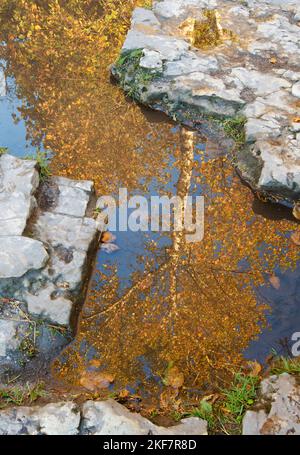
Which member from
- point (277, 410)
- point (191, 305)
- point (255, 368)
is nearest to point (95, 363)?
point (191, 305)

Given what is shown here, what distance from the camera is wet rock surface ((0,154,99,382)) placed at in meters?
4.02

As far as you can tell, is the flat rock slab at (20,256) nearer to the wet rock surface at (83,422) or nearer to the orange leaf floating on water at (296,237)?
the wet rock surface at (83,422)

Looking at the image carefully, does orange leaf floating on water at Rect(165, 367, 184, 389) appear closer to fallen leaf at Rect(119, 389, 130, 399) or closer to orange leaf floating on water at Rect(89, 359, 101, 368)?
fallen leaf at Rect(119, 389, 130, 399)

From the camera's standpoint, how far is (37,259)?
427 cm

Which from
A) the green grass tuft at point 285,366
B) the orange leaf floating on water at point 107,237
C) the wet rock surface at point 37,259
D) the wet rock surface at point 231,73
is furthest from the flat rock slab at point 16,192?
the green grass tuft at point 285,366

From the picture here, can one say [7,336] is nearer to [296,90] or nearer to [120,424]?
[120,424]

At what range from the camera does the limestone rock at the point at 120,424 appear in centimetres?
337

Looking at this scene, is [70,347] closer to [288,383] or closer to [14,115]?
[288,383]

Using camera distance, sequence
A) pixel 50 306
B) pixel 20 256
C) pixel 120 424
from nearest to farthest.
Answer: pixel 120 424
pixel 50 306
pixel 20 256

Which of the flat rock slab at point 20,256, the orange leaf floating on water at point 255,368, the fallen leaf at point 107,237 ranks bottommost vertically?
the orange leaf floating on water at point 255,368

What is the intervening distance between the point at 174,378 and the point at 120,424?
0.65 metres

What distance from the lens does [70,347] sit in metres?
4.05

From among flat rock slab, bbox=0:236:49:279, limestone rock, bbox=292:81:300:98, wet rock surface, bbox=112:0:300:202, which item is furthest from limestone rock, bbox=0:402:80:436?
limestone rock, bbox=292:81:300:98

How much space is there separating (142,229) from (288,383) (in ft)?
6.99
